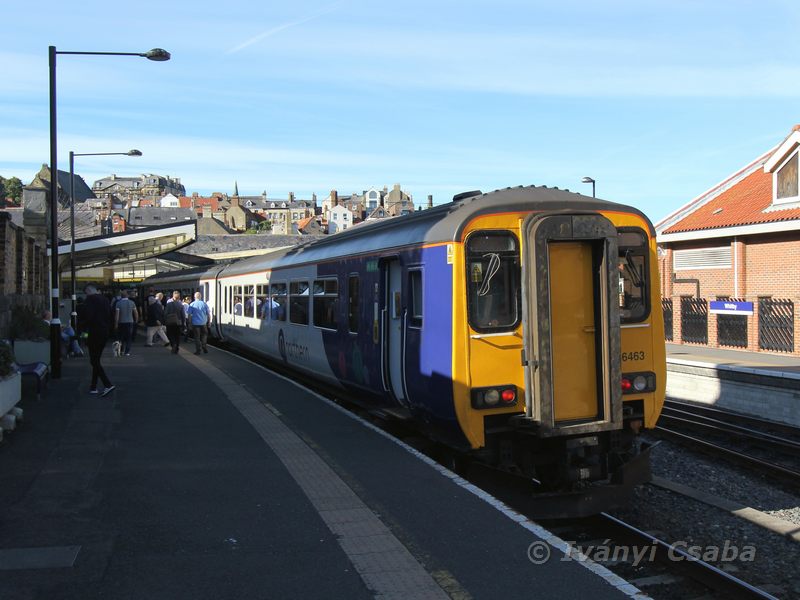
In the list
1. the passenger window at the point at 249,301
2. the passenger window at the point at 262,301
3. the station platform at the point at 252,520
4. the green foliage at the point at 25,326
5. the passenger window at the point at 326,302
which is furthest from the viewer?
the passenger window at the point at 249,301

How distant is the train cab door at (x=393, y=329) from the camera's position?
27.8 feet

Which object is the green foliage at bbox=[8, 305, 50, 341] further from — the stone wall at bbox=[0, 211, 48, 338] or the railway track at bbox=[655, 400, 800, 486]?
the railway track at bbox=[655, 400, 800, 486]

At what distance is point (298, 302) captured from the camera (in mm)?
13984

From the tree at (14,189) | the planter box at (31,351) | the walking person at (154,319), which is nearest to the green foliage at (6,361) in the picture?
the planter box at (31,351)

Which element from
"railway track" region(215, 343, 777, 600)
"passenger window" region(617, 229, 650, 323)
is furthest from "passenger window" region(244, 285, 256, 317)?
"passenger window" region(617, 229, 650, 323)

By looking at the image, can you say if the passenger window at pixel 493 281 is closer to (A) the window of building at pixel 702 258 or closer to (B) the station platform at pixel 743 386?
(B) the station platform at pixel 743 386

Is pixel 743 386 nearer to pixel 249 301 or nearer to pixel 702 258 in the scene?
pixel 249 301

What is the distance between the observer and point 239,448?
324 inches

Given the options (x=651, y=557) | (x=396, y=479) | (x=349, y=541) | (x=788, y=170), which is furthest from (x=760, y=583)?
(x=788, y=170)

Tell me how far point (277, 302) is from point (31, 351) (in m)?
4.71

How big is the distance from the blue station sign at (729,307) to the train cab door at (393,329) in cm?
1722

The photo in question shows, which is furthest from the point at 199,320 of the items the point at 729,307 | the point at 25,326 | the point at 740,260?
the point at 740,260

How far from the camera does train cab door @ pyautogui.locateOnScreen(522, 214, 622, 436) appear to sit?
6.92 meters

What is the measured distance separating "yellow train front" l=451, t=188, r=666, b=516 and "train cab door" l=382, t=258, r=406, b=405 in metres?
1.38
